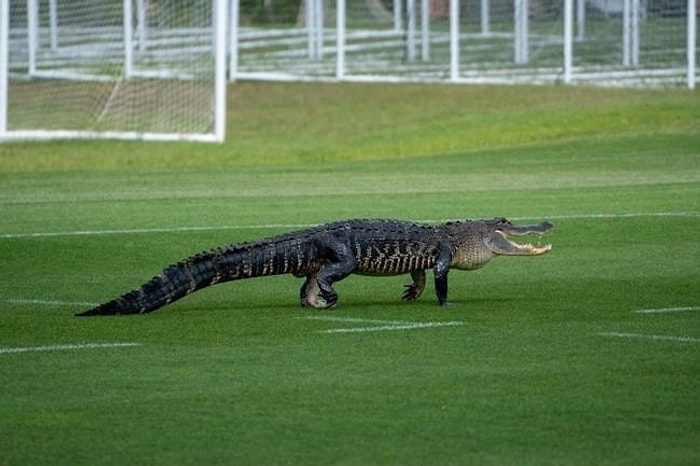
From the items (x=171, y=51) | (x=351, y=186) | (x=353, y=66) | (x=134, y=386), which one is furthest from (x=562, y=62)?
(x=134, y=386)

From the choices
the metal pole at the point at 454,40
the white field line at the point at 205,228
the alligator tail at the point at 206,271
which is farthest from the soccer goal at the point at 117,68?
the alligator tail at the point at 206,271

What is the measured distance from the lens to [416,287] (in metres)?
12.3

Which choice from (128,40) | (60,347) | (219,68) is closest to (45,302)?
(60,347)

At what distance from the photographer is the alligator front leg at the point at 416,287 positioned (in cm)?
1230

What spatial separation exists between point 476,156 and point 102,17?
899 centimetres

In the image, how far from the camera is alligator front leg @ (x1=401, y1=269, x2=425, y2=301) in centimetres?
1230

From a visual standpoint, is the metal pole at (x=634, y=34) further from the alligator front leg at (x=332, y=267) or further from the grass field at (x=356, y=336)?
the alligator front leg at (x=332, y=267)

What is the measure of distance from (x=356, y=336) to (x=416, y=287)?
1.79 meters

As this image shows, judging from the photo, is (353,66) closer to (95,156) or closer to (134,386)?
(95,156)

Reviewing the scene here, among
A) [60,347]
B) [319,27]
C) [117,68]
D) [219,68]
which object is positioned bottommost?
[60,347]

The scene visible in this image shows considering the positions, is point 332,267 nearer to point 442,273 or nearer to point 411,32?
point 442,273

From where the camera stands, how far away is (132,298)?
1158 cm

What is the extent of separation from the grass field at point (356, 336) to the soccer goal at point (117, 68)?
6091 mm

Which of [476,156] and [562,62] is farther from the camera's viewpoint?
[562,62]
